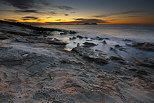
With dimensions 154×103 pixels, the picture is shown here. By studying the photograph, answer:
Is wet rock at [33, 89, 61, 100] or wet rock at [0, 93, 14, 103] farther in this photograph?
wet rock at [33, 89, 61, 100]

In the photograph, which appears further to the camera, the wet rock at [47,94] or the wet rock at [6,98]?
the wet rock at [47,94]

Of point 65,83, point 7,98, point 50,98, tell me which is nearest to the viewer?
point 7,98

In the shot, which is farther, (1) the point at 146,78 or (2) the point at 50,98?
(1) the point at 146,78

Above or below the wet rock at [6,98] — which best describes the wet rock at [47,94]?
below

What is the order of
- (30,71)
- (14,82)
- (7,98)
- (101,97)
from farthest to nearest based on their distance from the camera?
(30,71) → (14,82) → (101,97) → (7,98)

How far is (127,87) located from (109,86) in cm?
71

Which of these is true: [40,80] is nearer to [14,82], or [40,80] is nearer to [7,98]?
[14,82]

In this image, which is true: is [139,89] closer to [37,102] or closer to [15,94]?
[37,102]

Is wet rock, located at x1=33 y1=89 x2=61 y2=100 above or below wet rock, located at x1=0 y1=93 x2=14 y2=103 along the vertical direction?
below

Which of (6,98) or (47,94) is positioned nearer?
(6,98)

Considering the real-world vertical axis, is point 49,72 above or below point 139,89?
above

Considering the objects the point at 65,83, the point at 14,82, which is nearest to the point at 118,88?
the point at 65,83

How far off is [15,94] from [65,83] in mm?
1536

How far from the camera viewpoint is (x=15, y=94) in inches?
97.0
